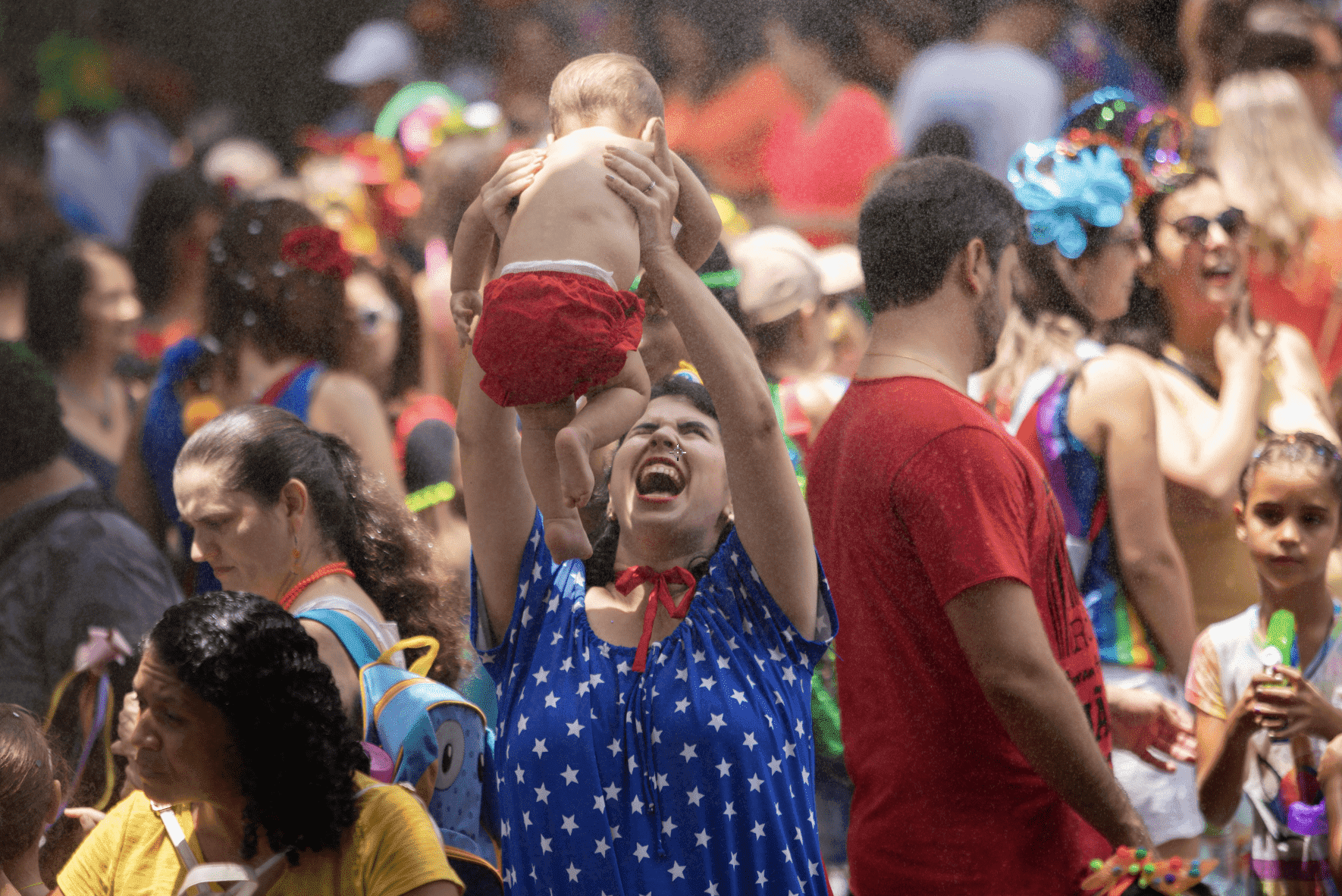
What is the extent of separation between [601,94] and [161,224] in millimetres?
4159

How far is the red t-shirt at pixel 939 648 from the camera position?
2059mm

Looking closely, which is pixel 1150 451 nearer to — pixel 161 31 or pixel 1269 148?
pixel 1269 148

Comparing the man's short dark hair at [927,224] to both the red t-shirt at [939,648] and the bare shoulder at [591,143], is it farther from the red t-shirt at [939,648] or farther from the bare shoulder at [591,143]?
the bare shoulder at [591,143]

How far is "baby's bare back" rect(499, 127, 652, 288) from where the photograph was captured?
1672 mm

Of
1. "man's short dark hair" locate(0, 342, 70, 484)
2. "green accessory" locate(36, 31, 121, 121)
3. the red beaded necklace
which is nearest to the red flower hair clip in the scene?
"man's short dark hair" locate(0, 342, 70, 484)

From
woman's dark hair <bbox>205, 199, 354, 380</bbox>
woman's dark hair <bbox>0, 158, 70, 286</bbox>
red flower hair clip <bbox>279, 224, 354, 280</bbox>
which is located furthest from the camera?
woman's dark hair <bbox>0, 158, 70, 286</bbox>

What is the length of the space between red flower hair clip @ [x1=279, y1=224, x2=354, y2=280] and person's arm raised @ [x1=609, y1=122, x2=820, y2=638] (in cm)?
174

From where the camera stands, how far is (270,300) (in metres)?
3.47

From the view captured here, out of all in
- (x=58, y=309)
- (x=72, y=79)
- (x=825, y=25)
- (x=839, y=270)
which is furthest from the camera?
(x=72, y=79)

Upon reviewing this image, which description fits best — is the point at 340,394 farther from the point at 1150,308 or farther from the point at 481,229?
the point at 1150,308

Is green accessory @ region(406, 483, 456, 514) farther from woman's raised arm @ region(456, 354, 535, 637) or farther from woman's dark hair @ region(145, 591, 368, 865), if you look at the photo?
woman's dark hair @ region(145, 591, 368, 865)

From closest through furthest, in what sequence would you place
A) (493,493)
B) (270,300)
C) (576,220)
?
(576,220), (493,493), (270,300)

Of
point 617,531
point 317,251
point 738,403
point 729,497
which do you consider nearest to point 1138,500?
point 729,497

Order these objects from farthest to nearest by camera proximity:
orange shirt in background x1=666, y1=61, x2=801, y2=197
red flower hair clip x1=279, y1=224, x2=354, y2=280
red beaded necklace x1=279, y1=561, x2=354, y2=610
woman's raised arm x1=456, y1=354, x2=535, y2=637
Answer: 1. orange shirt in background x1=666, y1=61, x2=801, y2=197
2. red flower hair clip x1=279, y1=224, x2=354, y2=280
3. red beaded necklace x1=279, y1=561, x2=354, y2=610
4. woman's raised arm x1=456, y1=354, x2=535, y2=637
